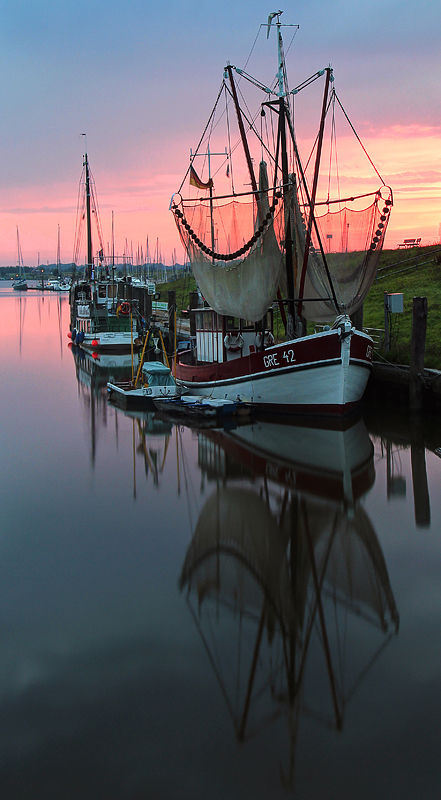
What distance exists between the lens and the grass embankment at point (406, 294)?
76.7 feet

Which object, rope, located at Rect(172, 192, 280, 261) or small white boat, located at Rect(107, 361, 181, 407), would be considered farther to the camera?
small white boat, located at Rect(107, 361, 181, 407)

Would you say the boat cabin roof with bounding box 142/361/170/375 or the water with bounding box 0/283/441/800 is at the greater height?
the boat cabin roof with bounding box 142/361/170/375

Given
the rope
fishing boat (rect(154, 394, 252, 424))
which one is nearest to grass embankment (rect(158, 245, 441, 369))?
the rope

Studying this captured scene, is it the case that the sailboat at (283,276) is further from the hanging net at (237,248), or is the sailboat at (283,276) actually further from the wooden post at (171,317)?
the wooden post at (171,317)

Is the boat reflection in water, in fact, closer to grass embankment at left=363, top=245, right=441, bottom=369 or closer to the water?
the water

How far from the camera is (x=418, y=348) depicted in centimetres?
1919

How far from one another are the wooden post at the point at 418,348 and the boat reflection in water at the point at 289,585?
361 cm

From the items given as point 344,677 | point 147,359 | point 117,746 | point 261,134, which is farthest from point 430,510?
point 147,359

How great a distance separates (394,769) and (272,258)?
657 inches

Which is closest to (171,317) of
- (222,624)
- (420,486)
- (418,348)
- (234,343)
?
(234,343)

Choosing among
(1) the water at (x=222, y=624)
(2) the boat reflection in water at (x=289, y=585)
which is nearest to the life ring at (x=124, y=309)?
(1) the water at (x=222, y=624)

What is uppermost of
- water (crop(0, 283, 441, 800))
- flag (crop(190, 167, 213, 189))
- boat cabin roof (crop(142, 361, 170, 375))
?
flag (crop(190, 167, 213, 189))

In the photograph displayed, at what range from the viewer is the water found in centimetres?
610

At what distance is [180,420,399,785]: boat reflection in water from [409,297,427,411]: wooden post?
3613 millimetres
